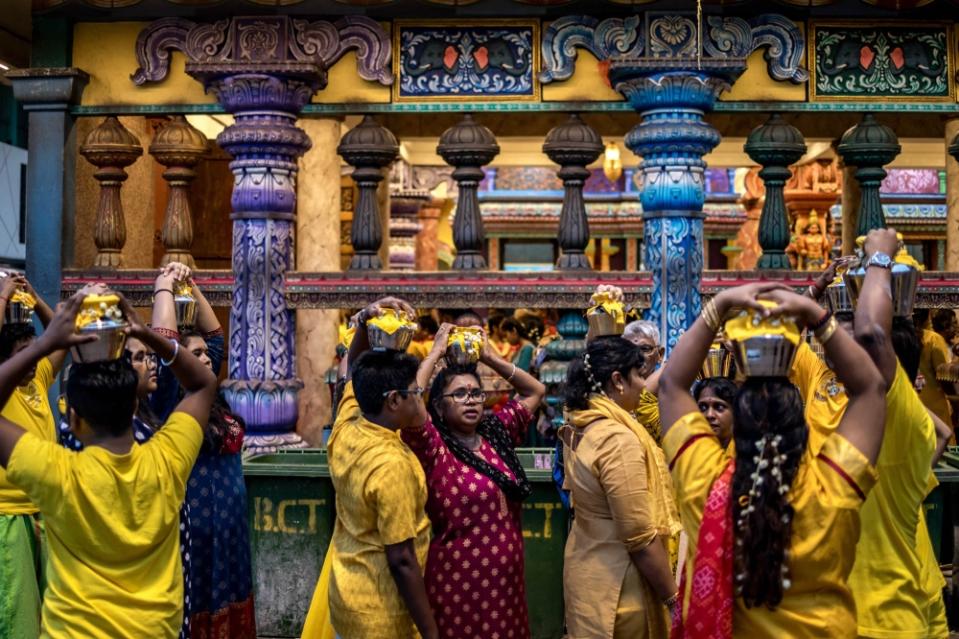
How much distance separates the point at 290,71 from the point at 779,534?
5.08m

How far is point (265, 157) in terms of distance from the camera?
305 inches

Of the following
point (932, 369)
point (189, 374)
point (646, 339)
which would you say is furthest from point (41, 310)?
point (932, 369)

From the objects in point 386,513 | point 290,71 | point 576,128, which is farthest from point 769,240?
point 386,513

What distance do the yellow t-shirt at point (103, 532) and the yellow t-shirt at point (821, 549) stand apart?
55.3 inches

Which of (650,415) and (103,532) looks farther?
(650,415)

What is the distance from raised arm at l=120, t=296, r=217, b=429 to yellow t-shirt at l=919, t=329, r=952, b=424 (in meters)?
6.41

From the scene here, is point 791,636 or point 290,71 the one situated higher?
point 290,71

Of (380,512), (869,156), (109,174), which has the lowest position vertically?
(380,512)

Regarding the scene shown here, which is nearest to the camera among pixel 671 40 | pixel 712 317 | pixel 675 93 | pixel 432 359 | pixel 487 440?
pixel 712 317

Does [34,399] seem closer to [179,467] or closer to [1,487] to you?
[1,487]

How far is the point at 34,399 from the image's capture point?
4.90 metres

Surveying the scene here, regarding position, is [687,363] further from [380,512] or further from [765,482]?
[380,512]

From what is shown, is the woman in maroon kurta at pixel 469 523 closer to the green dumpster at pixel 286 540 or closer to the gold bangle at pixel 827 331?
the gold bangle at pixel 827 331

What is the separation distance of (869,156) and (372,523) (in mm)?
4816
